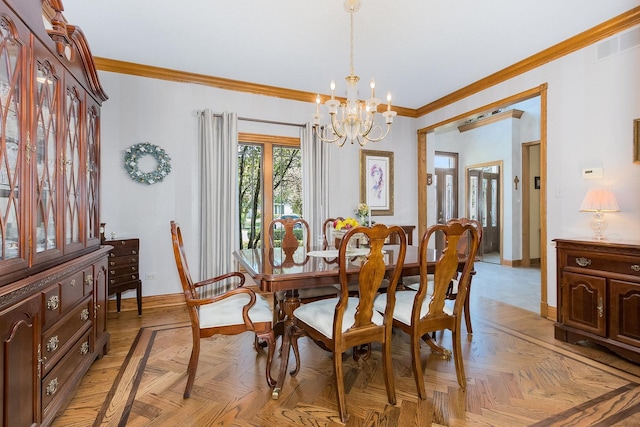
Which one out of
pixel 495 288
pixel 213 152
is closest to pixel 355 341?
pixel 213 152

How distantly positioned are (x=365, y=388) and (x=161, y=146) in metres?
3.33

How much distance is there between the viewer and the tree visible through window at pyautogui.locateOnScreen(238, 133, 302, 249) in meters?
4.26

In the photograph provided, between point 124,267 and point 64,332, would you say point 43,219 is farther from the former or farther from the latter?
point 124,267

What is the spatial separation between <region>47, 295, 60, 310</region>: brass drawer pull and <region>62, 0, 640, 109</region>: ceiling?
7.28ft

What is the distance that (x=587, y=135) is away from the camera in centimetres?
300

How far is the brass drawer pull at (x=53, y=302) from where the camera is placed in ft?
5.25

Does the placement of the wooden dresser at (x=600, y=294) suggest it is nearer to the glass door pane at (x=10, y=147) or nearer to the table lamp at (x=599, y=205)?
the table lamp at (x=599, y=205)

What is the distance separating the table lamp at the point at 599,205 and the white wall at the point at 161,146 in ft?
11.3

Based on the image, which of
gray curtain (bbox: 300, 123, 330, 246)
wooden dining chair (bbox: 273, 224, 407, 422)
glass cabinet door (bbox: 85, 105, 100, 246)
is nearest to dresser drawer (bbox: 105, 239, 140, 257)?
glass cabinet door (bbox: 85, 105, 100, 246)

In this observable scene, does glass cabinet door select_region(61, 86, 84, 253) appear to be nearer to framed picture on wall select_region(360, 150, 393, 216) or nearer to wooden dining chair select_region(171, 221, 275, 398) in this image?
wooden dining chair select_region(171, 221, 275, 398)

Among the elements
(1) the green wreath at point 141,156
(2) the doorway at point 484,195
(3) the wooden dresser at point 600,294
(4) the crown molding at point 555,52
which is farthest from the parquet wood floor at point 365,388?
(2) the doorway at point 484,195

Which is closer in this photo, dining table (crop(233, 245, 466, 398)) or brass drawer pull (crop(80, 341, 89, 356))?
dining table (crop(233, 245, 466, 398))

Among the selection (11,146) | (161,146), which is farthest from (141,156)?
(11,146)

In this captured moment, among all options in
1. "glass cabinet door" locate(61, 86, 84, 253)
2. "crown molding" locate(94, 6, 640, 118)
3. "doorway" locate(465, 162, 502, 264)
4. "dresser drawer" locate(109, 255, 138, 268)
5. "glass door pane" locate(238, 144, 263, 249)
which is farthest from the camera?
"doorway" locate(465, 162, 502, 264)
